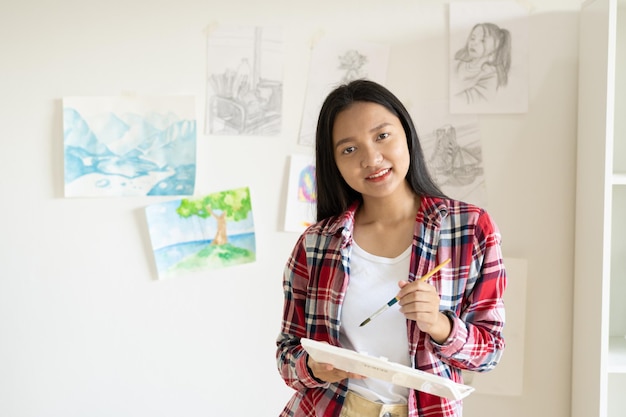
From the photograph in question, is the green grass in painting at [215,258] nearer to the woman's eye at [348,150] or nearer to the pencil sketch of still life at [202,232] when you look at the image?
the pencil sketch of still life at [202,232]

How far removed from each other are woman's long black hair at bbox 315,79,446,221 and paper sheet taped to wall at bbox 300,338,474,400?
1.17ft

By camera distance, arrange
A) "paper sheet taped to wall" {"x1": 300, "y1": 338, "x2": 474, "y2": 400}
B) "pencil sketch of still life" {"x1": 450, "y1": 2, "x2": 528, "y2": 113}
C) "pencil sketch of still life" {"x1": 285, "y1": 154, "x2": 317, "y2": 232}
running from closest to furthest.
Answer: "paper sheet taped to wall" {"x1": 300, "y1": 338, "x2": 474, "y2": 400} < "pencil sketch of still life" {"x1": 450, "y1": 2, "x2": 528, "y2": 113} < "pencil sketch of still life" {"x1": 285, "y1": 154, "x2": 317, "y2": 232}

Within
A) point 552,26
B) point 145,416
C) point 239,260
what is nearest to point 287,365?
point 239,260

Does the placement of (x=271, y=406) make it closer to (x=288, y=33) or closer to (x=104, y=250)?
(x=104, y=250)

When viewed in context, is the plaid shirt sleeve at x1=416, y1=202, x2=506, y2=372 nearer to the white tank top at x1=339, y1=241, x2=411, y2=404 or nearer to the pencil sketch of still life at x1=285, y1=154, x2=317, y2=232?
the white tank top at x1=339, y1=241, x2=411, y2=404

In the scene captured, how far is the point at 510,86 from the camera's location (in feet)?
6.26

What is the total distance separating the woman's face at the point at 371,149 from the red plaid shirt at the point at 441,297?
0.28 feet

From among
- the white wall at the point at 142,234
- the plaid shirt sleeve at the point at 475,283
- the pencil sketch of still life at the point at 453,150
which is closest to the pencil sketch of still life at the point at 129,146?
the white wall at the point at 142,234

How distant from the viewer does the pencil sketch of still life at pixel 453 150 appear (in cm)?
193

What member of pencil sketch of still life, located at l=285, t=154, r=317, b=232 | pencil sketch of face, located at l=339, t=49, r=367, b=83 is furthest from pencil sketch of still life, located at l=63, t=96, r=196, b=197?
pencil sketch of face, located at l=339, t=49, r=367, b=83

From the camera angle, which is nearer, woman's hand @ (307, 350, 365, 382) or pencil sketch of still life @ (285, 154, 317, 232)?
woman's hand @ (307, 350, 365, 382)

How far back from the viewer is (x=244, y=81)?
2.01m

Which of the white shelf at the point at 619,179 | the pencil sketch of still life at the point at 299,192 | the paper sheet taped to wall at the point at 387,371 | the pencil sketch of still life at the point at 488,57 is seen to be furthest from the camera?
the pencil sketch of still life at the point at 299,192

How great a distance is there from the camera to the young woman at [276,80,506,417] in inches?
46.3
